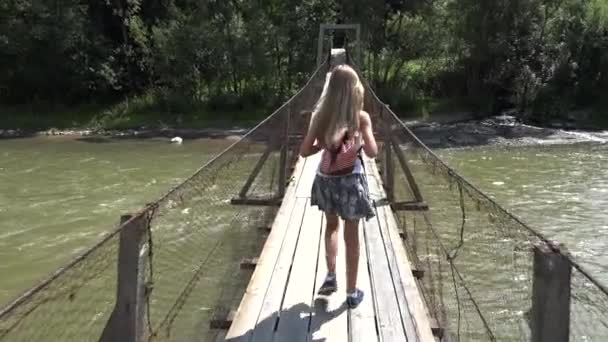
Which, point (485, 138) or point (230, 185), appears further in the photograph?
point (485, 138)

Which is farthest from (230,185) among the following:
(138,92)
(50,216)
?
(138,92)

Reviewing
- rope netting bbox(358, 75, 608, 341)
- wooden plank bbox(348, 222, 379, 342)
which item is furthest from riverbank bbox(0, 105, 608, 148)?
wooden plank bbox(348, 222, 379, 342)

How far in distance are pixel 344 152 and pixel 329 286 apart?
694 millimetres

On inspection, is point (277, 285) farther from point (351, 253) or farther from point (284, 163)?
point (284, 163)

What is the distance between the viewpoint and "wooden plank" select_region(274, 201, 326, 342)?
3195mm

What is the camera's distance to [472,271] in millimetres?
7117

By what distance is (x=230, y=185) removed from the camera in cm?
892

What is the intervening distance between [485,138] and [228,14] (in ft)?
26.8

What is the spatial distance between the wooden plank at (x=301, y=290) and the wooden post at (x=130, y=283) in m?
0.82

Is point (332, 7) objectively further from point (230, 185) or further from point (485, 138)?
point (230, 185)

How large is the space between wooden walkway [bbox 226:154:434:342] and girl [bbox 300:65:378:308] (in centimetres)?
16

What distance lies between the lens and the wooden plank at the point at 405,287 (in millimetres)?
3219

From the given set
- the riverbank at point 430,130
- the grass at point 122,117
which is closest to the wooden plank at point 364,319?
the riverbank at point 430,130

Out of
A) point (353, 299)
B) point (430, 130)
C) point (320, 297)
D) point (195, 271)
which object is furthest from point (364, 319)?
point (430, 130)
